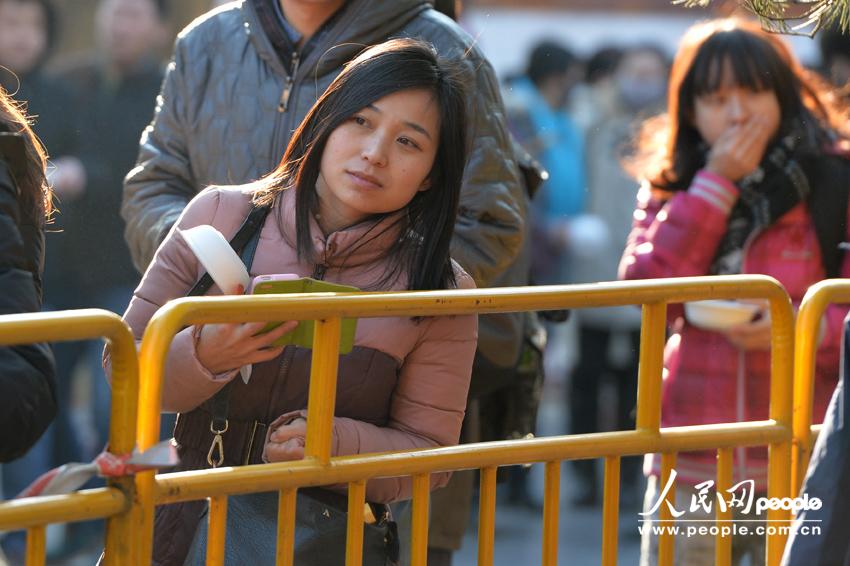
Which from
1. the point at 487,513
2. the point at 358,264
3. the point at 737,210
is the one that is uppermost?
the point at 358,264

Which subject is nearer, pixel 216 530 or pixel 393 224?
pixel 216 530

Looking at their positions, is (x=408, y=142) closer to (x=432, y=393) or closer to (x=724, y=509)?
(x=432, y=393)

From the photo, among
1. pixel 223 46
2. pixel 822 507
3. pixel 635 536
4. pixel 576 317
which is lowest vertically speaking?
pixel 635 536

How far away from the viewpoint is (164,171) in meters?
4.11

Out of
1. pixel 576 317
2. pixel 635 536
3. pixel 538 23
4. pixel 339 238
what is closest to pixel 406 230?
pixel 339 238

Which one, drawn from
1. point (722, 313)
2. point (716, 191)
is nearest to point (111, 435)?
point (722, 313)

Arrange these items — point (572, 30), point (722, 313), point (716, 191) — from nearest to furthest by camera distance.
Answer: point (722, 313)
point (716, 191)
point (572, 30)

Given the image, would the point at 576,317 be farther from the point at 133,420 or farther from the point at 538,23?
the point at 133,420

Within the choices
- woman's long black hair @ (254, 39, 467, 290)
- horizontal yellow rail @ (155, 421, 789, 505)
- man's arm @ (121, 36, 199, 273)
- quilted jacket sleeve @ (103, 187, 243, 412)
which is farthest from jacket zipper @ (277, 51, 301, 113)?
horizontal yellow rail @ (155, 421, 789, 505)

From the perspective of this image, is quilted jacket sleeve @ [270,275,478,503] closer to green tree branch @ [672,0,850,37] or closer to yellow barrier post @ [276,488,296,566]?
yellow barrier post @ [276,488,296,566]

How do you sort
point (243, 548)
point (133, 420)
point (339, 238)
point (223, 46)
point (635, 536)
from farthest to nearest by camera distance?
1. point (635, 536)
2. point (223, 46)
3. point (339, 238)
4. point (243, 548)
5. point (133, 420)

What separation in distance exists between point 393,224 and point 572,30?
899 centimetres

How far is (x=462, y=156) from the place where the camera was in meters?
3.35

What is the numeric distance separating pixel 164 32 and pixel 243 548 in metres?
5.27
